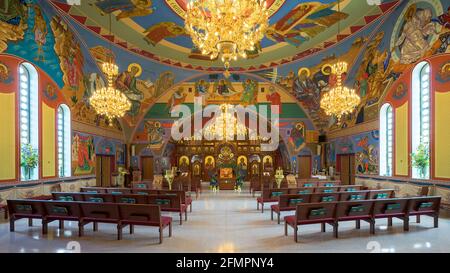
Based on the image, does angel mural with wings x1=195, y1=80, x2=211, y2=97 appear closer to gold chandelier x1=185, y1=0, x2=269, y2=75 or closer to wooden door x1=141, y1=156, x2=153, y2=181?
wooden door x1=141, y1=156, x2=153, y2=181

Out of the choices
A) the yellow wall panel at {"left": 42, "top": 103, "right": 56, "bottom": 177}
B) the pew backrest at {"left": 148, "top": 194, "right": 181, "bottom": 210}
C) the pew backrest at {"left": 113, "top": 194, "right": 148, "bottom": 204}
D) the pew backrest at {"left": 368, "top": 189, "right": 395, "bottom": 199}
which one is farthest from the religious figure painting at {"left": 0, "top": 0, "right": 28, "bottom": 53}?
the pew backrest at {"left": 368, "top": 189, "right": 395, "bottom": 199}

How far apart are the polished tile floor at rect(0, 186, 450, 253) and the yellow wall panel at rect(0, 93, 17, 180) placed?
2274 mm

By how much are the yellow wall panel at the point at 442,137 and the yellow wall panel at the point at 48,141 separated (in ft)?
50.8

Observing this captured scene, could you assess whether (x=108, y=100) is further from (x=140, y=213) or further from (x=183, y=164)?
(x=183, y=164)

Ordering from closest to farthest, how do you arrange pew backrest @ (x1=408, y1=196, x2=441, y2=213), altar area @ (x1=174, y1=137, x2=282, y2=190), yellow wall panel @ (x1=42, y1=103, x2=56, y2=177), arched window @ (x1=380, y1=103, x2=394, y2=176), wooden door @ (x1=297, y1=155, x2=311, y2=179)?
pew backrest @ (x1=408, y1=196, x2=441, y2=213) < yellow wall panel @ (x1=42, y1=103, x2=56, y2=177) < arched window @ (x1=380, y1=103, x2=394, y2=176) < wooden door @ (x1=297, y1=155, x2=311, y2=179) < altar area @ (x1=174, y1=137, x2=282, y2=190)

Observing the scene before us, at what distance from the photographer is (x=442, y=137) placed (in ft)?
30.3

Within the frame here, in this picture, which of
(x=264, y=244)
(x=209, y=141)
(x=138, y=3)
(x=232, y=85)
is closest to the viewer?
(x=264, y=244)

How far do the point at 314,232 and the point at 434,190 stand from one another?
239 inches

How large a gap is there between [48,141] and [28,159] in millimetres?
1783

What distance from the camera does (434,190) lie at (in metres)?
9.47

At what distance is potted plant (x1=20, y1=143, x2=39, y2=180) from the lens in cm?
974

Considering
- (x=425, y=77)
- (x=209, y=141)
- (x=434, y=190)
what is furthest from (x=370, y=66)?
(x=209, y=141)

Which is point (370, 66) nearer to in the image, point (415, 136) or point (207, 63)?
point (415, 136)

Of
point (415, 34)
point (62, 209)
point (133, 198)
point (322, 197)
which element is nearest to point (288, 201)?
point (322, 197)
